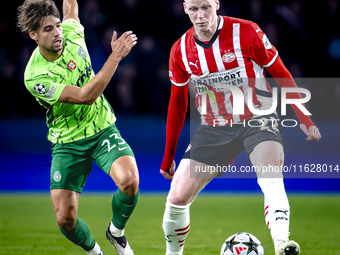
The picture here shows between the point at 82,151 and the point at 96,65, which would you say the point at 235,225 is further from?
the point at 96,65

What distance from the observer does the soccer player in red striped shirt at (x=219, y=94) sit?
3.82 metres

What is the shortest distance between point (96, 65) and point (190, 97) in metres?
2.02

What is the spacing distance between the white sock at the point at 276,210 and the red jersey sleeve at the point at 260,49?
96 cm

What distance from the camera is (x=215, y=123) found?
4.08 m

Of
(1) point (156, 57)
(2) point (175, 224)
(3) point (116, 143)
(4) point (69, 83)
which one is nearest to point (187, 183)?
(2) point (175, 224)

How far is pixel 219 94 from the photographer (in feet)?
13.1

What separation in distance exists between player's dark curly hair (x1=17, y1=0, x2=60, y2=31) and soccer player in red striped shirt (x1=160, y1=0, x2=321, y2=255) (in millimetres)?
1179

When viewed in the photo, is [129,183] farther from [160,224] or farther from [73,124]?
[160,224]

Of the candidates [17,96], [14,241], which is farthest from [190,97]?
[14,241]

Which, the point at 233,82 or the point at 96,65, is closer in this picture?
the point at 233,82

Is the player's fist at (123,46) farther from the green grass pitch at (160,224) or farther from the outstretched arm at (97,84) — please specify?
the green grass pitch at (160,224)

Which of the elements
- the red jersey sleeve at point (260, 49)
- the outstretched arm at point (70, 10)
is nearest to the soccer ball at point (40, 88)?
the outstretched arm at point (70, 10)

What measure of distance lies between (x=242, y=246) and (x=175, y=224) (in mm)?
557

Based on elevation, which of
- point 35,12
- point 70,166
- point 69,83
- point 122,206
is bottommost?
point 122,206
